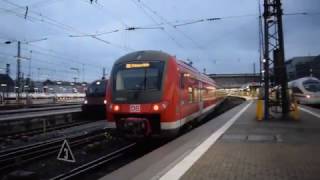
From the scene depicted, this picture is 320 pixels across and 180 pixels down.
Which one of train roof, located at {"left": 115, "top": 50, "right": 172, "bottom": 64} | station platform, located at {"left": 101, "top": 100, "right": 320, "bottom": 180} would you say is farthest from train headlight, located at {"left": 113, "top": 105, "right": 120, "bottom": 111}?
station platform, located at {"left": 101, "top": 100, "right": 320, "bottom": 180}

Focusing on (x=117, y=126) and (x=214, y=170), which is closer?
(x=214, y=170)

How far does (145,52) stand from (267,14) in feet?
27.1

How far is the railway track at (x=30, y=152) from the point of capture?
1239 cm

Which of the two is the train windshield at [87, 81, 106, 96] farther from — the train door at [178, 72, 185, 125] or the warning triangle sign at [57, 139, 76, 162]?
the warning triangle sign at [57, 139, 76, 162]

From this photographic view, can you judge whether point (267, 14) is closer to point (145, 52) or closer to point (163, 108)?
point (145, 52)

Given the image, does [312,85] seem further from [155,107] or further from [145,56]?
[155,107]

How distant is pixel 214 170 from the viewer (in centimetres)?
807

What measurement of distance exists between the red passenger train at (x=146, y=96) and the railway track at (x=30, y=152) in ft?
7.62

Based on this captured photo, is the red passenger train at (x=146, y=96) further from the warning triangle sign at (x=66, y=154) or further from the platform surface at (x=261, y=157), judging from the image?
the warning triangle sign at (x=66, y=154)

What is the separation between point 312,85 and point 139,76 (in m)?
26.8

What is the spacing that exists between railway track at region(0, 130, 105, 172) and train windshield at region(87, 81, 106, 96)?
31.3 feet

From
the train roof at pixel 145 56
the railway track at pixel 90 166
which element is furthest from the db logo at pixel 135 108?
the train roof at pixel 145 56

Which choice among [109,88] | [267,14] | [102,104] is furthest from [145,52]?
[102,104]

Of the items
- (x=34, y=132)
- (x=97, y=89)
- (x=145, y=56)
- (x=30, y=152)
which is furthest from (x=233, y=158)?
(x=97, y=89)
